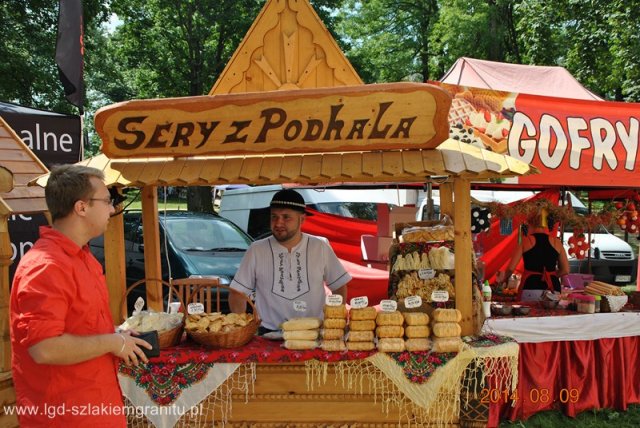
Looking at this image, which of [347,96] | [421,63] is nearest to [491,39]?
[421,63]

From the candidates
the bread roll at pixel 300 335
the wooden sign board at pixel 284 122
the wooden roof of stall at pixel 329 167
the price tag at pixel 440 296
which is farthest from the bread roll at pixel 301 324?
the wooden sign board at pixel 284 122

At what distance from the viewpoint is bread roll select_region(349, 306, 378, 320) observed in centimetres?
348

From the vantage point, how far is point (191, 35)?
17344 millimetres

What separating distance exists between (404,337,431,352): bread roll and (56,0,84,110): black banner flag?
4415 millimetres

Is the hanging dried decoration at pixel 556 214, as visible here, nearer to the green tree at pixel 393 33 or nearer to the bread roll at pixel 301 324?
the bread roll at pixel 301 324

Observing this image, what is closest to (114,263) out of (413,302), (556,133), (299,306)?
(299,306)

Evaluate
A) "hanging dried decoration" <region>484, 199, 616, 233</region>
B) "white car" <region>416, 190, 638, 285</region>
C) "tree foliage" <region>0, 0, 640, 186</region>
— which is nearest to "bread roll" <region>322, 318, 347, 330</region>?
"hanging dried decoration" <region>484, 199, 616, 233</region>

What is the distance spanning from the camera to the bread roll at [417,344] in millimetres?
3367

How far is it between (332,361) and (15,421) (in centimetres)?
195

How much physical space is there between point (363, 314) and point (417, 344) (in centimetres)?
39

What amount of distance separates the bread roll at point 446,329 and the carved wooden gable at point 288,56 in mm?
1783

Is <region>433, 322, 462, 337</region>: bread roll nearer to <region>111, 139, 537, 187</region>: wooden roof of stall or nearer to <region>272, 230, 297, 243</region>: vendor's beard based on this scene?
<region>111, 139, 537, 187</region>: wooden roof of stall

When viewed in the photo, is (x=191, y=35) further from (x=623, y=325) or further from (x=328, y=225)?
(x=623, y=325)

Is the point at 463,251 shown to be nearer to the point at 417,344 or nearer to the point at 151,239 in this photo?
the point at 417,344
